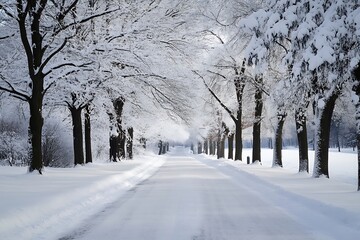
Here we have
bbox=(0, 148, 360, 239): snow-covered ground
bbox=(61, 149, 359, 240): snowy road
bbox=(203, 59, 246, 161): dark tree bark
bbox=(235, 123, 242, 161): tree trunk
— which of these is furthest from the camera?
bbox=(235, 123, 242, 161): tree trunk

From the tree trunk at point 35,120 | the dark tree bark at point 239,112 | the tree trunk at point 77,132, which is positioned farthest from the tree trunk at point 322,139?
the tree trunk at point 77,132

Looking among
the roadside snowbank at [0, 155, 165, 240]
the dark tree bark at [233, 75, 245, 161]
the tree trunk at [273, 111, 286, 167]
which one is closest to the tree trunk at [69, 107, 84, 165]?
the roadside snowbank at [0, 155, 165, 240]

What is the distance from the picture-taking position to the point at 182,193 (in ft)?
38.9

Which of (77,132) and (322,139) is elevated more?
(77,132)

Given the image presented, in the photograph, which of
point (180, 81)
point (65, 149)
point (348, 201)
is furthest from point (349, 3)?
point (65, 149)

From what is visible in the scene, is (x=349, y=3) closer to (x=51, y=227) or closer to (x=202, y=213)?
(x=202, y=213)

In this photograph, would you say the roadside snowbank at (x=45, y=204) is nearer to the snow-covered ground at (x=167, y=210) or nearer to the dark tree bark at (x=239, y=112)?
the snow-covered ground at (x=167, y=210)

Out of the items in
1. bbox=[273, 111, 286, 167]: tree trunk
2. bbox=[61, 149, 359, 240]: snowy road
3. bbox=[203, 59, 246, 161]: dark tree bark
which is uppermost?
bbox=[203, 59, 246, 161]: dark tree bark

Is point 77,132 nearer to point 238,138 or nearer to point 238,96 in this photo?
point 238,96

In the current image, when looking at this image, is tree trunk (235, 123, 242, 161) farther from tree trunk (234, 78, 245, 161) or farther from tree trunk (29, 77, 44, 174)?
tree trunk (29, 77, 44, 174)

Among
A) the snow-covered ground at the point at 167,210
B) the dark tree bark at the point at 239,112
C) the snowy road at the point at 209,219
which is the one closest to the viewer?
the snowy road at the point at 209,219

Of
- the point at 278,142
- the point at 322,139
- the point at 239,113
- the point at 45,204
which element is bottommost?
the point at 45,204

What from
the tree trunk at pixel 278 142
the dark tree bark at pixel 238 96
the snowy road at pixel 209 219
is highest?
the dark tree bark at pixel 238 96

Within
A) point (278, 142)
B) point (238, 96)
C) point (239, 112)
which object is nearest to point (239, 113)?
point (239, 112)
